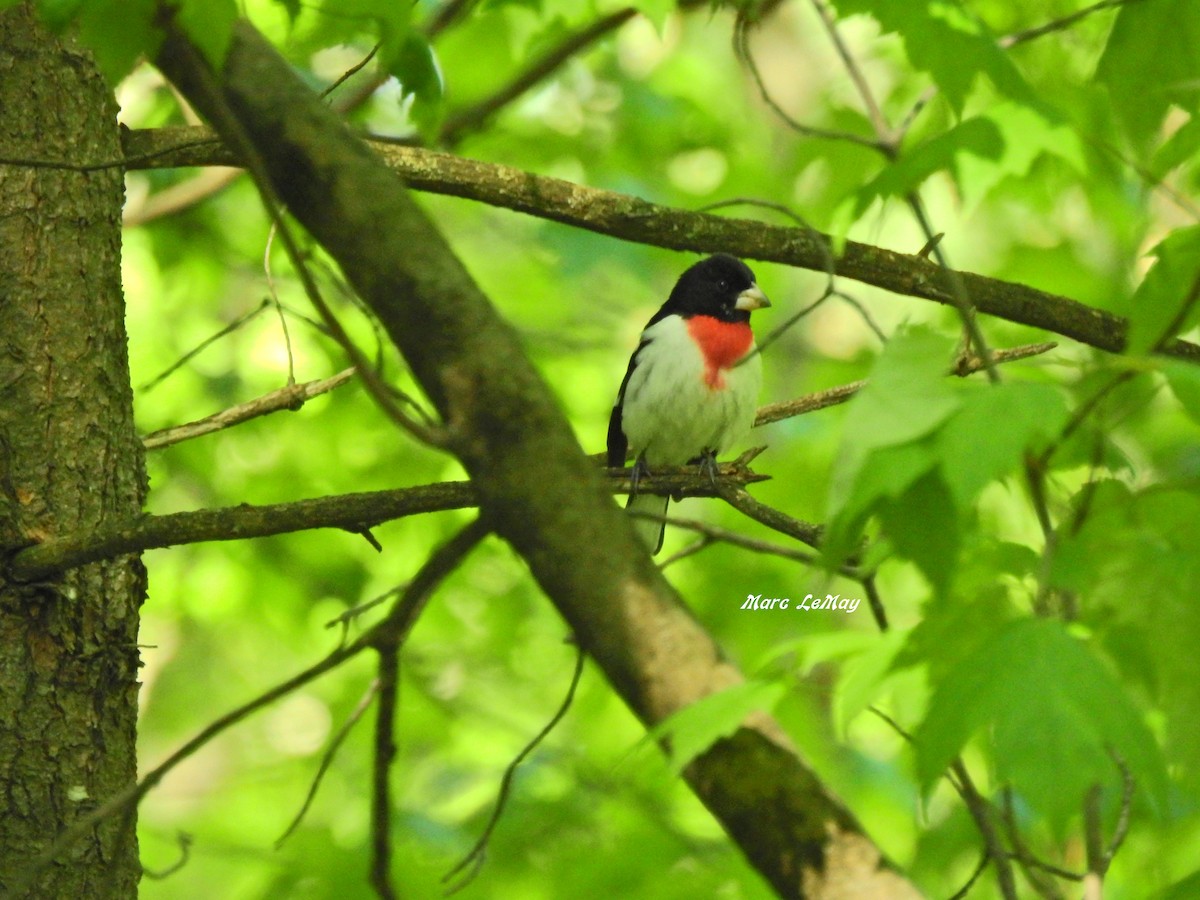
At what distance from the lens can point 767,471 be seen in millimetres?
6965

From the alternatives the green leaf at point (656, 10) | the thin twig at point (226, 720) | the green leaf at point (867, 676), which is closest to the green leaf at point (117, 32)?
the thin twig at point (226, 720)

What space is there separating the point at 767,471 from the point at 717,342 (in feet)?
4.81

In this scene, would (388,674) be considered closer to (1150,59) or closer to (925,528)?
(925,528)

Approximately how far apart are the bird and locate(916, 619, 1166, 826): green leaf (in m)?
3.74

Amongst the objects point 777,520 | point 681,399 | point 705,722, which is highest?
point 681,399

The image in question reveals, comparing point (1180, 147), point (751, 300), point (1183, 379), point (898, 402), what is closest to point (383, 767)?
point (898, 402)

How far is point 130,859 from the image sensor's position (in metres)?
2.78

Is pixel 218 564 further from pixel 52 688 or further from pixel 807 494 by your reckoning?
pixel 52 688

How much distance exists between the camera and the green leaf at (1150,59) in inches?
101

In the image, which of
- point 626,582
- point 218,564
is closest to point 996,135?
point 626,582

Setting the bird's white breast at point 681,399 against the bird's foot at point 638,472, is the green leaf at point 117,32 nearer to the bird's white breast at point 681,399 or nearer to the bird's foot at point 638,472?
the bird's foot at point 638,472

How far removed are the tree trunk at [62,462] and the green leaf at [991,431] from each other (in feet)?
6.50

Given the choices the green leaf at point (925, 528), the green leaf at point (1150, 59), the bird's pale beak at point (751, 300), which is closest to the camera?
the green leaf at point (925, 528)

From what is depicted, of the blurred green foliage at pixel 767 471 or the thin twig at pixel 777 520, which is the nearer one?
the blurred green foliage at pixel 767 471
